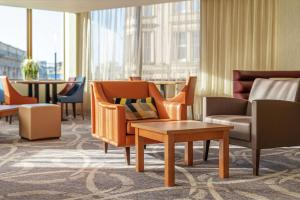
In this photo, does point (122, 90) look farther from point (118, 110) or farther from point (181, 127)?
point (181, 127)

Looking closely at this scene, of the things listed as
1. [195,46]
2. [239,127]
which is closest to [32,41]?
[195,46]

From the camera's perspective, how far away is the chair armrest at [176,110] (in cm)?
417

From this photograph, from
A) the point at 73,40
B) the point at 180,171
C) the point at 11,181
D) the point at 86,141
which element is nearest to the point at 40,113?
the point at 86,141

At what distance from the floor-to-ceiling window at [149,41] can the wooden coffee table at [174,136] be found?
4721 mm

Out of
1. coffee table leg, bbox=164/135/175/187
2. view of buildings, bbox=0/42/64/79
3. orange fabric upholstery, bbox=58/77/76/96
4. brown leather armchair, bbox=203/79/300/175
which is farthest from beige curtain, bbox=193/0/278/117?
coffee table leg, bbox=164/135/175/187

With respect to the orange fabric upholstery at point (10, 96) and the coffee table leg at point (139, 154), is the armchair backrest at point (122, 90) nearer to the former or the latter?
→ the coffee table leg at point (139, 154)

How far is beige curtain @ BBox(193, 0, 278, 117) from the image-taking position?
7195 millimetres

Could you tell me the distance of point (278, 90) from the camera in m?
4.24

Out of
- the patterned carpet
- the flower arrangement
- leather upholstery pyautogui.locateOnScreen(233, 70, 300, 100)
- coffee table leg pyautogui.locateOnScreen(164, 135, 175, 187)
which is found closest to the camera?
the patterned carpet

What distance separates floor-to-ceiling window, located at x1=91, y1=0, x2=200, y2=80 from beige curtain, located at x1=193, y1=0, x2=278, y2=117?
255mm

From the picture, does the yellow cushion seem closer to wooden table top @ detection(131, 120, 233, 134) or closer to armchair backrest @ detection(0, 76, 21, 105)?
wooden table top @ detection(131, 120, 233, 134)

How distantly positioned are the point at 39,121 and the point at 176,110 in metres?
2.04

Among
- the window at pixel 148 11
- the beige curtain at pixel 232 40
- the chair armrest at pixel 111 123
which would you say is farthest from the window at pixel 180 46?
the chair armrest at pixel 111 123

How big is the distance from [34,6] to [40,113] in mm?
3631
